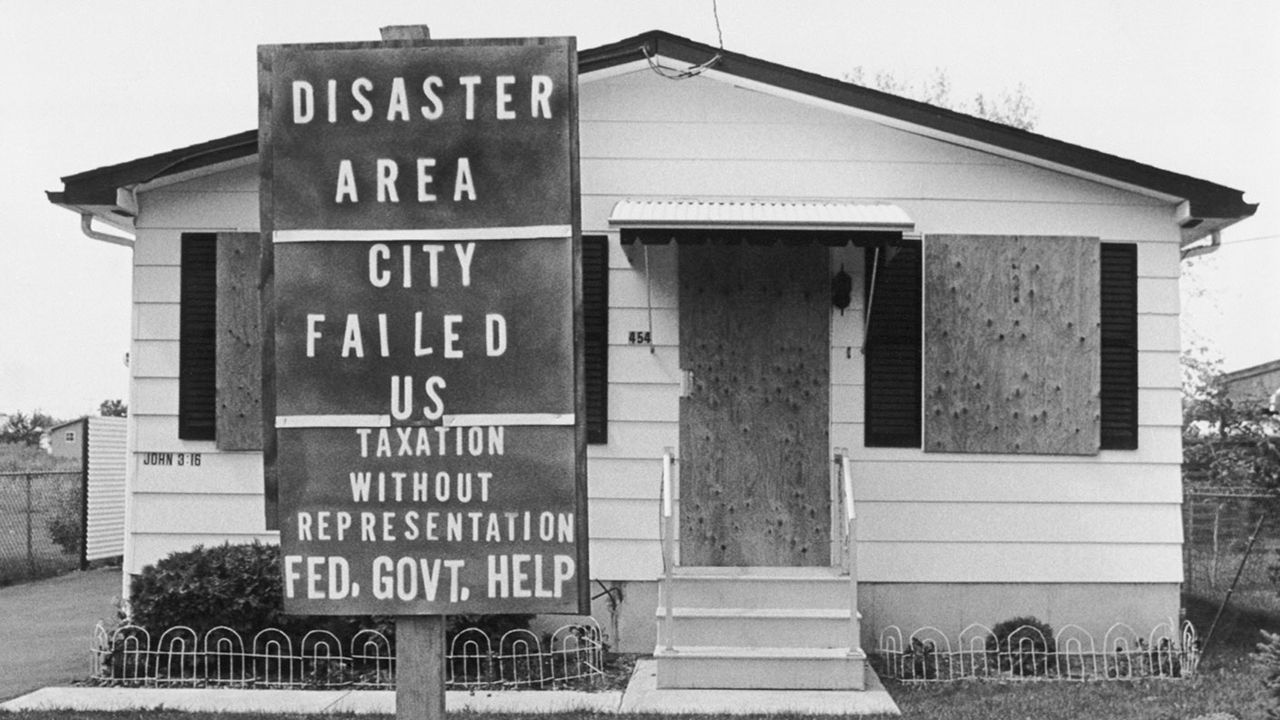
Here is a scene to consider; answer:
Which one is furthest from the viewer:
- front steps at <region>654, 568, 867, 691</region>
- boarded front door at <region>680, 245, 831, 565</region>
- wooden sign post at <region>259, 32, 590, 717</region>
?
boarded front door at <region>680, 245, 831, 565</region>

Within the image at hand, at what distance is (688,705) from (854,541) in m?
1.46

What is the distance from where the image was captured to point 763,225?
8.37 metres

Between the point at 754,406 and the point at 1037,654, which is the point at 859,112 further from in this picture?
the point at 1037,654

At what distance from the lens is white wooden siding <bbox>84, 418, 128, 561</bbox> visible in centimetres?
1542

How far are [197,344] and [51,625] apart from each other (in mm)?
3795

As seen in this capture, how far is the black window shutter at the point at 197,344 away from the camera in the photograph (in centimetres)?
958

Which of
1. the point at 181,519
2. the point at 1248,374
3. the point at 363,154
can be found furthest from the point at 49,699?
the point at 1248,374

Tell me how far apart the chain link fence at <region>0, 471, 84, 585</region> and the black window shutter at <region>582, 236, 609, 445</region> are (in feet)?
29.4

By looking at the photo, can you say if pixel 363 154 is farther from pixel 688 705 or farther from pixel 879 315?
pixel 879 315

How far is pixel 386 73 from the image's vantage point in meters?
4.34

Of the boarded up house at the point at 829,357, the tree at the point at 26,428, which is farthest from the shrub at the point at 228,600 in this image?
the tree at the point at 26,428

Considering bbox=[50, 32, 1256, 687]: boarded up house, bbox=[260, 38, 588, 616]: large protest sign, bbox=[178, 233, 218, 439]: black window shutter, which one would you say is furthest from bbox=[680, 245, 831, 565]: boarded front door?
bbox=[260, 38, 588, 616]: large protest sign

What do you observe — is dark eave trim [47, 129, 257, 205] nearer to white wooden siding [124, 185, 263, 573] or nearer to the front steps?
white wooden siding [124, 185, 263, 573]

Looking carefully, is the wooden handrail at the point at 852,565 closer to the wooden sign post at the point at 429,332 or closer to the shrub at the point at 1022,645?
the shrub at the point at 1022,645
